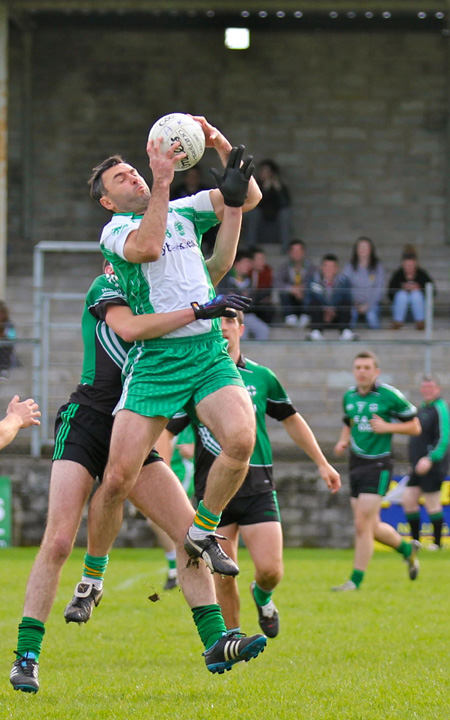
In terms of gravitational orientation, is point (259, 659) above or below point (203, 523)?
below

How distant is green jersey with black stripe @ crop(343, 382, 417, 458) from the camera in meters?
11.6

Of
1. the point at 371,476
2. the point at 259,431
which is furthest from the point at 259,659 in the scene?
the point at 371,476

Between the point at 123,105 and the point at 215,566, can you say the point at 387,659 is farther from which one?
the point at 123,105

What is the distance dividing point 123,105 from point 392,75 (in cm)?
549

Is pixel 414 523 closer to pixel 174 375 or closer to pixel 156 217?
pixel 174 375

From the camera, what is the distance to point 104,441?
19.8 feet

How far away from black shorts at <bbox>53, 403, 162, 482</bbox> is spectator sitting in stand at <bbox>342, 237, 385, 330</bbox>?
438 inches

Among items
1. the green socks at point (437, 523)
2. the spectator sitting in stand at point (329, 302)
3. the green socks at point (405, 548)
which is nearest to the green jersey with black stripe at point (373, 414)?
the green socks at point (405, 548)

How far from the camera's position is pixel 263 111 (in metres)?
22.7

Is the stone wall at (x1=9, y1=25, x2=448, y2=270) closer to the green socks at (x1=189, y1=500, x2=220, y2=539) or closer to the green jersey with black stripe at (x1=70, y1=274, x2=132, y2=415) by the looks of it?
the green jersey with black stripe at (x1=70, y1=274, x2=132, y2=415)

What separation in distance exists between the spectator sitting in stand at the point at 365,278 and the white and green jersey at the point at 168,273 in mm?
11288

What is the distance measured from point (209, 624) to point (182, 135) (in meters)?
2.43

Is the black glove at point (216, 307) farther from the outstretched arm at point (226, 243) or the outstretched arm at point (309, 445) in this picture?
the outstretched arm at point (309, 445)

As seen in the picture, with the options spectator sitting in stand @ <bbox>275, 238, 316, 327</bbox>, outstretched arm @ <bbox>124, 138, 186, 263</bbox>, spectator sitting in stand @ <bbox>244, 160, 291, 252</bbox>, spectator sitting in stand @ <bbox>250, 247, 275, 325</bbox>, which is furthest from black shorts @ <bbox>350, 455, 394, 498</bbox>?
spectator sitting in stand @ <bbox>244, 160, 291, 252</bbox>
